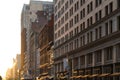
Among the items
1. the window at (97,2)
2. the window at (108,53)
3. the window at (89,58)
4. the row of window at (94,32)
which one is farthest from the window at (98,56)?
the window at (97,2)

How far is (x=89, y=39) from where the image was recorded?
84.9 m

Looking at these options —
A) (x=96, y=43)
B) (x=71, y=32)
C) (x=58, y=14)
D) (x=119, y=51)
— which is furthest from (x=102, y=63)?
(x=58, y=14)

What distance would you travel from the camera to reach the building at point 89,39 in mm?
68250

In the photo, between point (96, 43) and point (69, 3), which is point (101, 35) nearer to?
point (96, 43)

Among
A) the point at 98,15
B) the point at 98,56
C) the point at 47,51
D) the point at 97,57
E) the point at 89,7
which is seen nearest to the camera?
the point at 98,15

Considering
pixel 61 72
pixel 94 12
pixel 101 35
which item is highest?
pixel 94 12

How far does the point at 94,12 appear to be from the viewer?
265 ft

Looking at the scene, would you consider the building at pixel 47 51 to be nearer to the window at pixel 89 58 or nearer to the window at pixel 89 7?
the window at pixel 89 58

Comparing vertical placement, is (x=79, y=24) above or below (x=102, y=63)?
above

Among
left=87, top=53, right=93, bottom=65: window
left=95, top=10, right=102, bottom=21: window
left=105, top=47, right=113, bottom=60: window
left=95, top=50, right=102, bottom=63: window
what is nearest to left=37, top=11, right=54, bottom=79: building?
left=87, top=53, right=93, bottom=65: window

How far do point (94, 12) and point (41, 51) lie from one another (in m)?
94.2

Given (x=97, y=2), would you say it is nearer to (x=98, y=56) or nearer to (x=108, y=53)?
(x=98, y=56)

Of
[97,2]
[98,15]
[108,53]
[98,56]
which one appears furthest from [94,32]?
[108,53]

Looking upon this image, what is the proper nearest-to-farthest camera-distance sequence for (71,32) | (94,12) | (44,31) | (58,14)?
(94,12) → (71,32) → (58,14) → (44,31)
